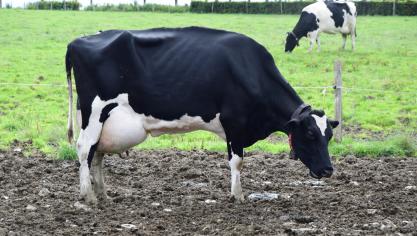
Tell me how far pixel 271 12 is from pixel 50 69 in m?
28.7

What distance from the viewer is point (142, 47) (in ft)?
31.4

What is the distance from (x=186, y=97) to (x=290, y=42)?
68.9 ft

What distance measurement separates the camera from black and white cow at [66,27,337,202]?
9305 millimetres

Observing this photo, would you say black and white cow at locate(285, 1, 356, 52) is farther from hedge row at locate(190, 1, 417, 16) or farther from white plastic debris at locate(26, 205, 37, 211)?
white plastic debris at locate(26, 205, 37, 211)

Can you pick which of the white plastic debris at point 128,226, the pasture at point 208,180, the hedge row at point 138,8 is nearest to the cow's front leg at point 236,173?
the pasture at point 208,180

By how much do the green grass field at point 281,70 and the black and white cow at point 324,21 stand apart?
72 cm

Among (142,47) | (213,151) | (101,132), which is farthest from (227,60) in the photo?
(213,151)

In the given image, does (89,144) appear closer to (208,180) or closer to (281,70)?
(208,180)

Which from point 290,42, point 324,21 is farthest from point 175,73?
point 324,21

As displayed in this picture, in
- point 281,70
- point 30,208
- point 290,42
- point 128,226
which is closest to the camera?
point 128,226

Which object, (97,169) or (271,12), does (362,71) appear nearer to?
(97,169)

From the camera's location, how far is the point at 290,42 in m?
29.9

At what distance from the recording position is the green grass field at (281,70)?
14.4m

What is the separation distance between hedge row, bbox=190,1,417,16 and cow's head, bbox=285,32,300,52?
20392mm
